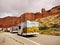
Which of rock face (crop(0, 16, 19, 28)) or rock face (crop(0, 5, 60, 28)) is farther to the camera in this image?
rock face (crop(0, 16, 19, 28))

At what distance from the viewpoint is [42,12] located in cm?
14950

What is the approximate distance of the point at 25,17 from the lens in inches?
5674

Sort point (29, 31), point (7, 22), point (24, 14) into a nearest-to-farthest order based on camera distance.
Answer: point (29, 31) → point (24, 14) → point (7, 22)

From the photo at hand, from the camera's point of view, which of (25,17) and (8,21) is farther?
(8,21)

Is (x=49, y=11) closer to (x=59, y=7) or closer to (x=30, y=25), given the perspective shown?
(x=59, y=7)

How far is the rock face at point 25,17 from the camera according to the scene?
147250 millimetres

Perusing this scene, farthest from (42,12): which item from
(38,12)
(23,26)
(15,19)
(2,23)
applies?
(23,26)

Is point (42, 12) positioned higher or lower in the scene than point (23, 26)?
higher

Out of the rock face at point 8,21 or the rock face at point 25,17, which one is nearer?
the rock face at point 25,17

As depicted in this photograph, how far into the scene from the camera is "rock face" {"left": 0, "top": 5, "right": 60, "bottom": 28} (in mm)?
147250

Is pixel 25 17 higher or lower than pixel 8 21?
higher

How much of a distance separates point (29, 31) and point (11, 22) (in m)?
137

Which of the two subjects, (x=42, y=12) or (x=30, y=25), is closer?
(x=30, y=25)

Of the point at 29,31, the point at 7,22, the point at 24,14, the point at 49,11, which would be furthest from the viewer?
the point at 7,22
